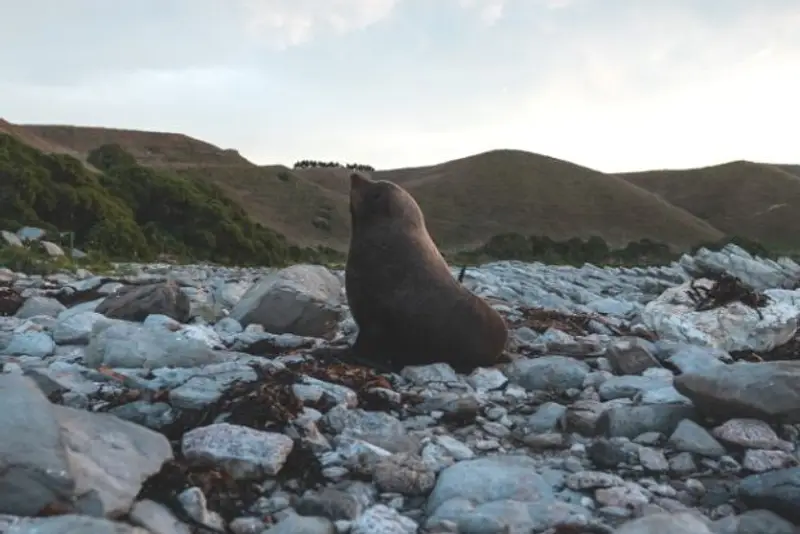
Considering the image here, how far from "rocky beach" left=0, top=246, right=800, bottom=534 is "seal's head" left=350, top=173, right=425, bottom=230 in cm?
89

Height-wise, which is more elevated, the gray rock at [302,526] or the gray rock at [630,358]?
the gray rock at [630,358]

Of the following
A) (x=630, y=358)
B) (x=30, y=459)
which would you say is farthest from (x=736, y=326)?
(x=30, y=459)

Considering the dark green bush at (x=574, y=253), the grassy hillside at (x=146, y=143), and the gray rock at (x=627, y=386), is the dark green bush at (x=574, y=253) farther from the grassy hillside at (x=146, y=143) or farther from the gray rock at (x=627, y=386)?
the grassy hillside at (x=146, y=143)

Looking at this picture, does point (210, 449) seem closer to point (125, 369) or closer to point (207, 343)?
point (125, 369)

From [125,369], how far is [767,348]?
450 cm

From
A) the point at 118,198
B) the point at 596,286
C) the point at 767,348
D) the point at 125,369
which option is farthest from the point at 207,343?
the point at 118,198

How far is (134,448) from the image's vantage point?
3070 mm

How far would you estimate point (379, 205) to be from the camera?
5387 millimetres

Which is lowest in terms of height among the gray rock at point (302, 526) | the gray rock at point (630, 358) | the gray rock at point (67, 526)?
the gray rock at point (302, 526)

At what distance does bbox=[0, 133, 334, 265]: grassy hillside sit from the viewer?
1662cm

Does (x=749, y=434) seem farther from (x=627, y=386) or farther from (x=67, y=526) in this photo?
(x=67, y=526)

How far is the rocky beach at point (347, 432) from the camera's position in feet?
9.27

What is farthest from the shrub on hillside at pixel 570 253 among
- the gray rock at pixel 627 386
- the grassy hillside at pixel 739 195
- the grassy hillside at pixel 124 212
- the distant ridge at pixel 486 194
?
the grassy hillside at pixel 739 195

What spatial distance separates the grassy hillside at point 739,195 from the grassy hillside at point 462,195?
465 cm
